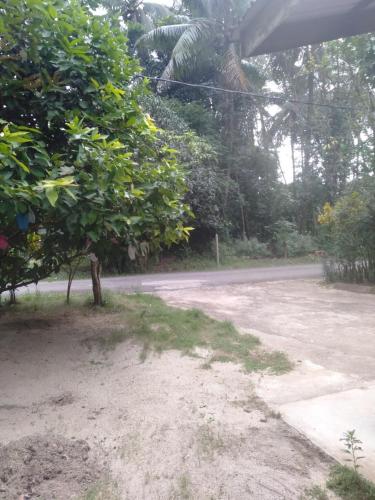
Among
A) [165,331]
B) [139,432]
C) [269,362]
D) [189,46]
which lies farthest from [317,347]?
[189,46]

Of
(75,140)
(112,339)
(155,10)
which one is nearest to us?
(75,140)

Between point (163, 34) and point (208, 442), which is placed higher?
point (163, 34)

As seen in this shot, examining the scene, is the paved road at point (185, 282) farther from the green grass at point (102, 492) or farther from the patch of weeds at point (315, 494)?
the patch of weeds at point (315, 494)

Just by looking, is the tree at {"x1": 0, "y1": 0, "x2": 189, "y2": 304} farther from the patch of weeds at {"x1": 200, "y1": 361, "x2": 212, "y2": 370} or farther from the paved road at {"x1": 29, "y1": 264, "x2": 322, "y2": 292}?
the paved road at {"x1": 29, "y1": 264, "x2": 322, "y2": 292}

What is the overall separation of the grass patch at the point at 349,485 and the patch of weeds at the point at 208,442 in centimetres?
78

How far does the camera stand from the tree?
12.9 ft

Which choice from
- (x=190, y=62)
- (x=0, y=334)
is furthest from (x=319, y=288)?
(x=190, y=62)

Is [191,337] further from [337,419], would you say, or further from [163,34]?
[163,34]

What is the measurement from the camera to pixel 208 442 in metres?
3.13

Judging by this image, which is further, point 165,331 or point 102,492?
point 165,331

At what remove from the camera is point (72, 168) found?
158 inches

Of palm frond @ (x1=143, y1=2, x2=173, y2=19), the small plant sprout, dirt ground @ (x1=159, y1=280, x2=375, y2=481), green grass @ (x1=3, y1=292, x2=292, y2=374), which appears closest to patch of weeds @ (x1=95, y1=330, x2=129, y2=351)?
green grass @ (x1=3, y1=292, x2=292, y2=374)

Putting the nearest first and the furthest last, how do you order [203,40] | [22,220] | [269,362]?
[22,220] < [269,362] < [203,40]

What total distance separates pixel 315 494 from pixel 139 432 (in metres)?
1.43
